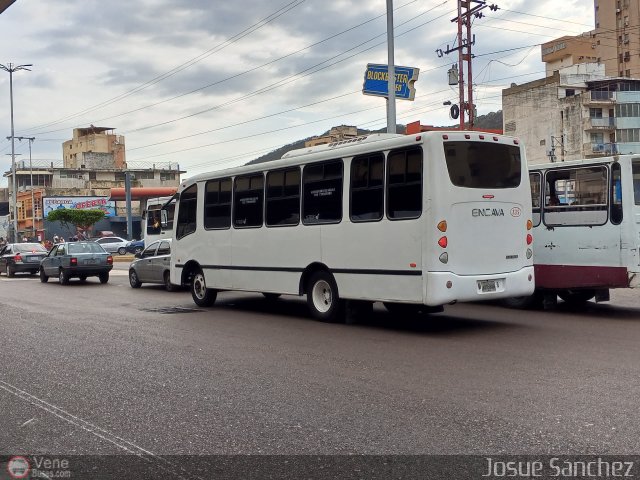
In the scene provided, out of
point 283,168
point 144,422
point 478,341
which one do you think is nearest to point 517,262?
point 478,341

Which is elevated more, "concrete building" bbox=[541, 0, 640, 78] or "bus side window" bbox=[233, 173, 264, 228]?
"concrete building" bbox=[541, 0, 640, 78]

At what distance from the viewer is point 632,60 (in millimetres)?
97625

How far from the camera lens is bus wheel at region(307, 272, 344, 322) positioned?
11.5 m

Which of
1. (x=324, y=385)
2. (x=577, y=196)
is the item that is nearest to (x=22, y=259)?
(x=577, y=196)

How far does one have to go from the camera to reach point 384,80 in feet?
74.4

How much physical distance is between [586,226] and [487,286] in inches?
127

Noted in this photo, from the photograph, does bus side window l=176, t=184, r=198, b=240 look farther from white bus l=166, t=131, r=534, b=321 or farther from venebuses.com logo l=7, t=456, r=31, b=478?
venebuses.com logo l=7, t=456, r=31, b=478

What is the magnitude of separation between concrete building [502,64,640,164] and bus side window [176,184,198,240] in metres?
62.8

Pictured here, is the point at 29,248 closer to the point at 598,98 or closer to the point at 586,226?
the point at 586,226

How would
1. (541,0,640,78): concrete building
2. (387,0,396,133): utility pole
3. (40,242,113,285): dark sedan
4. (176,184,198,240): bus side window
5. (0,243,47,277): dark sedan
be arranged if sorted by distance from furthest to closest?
(541,0,640,78): concrete building, (0,243,47,277): dark sedan, (40,242,113,285): dark sedan, (387,0,396,133): utility pole, (176,184,198,240): bus side window

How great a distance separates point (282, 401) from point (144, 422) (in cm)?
126

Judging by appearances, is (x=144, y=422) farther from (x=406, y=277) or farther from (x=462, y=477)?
(x=406, y=277)

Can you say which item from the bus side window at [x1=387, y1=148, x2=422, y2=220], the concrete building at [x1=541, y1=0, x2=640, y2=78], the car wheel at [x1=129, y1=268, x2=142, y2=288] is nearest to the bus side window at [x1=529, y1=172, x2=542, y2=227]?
the bus side window at [x1=387, y1=148, x2=422, y2=220]

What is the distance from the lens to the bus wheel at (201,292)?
579 inches
